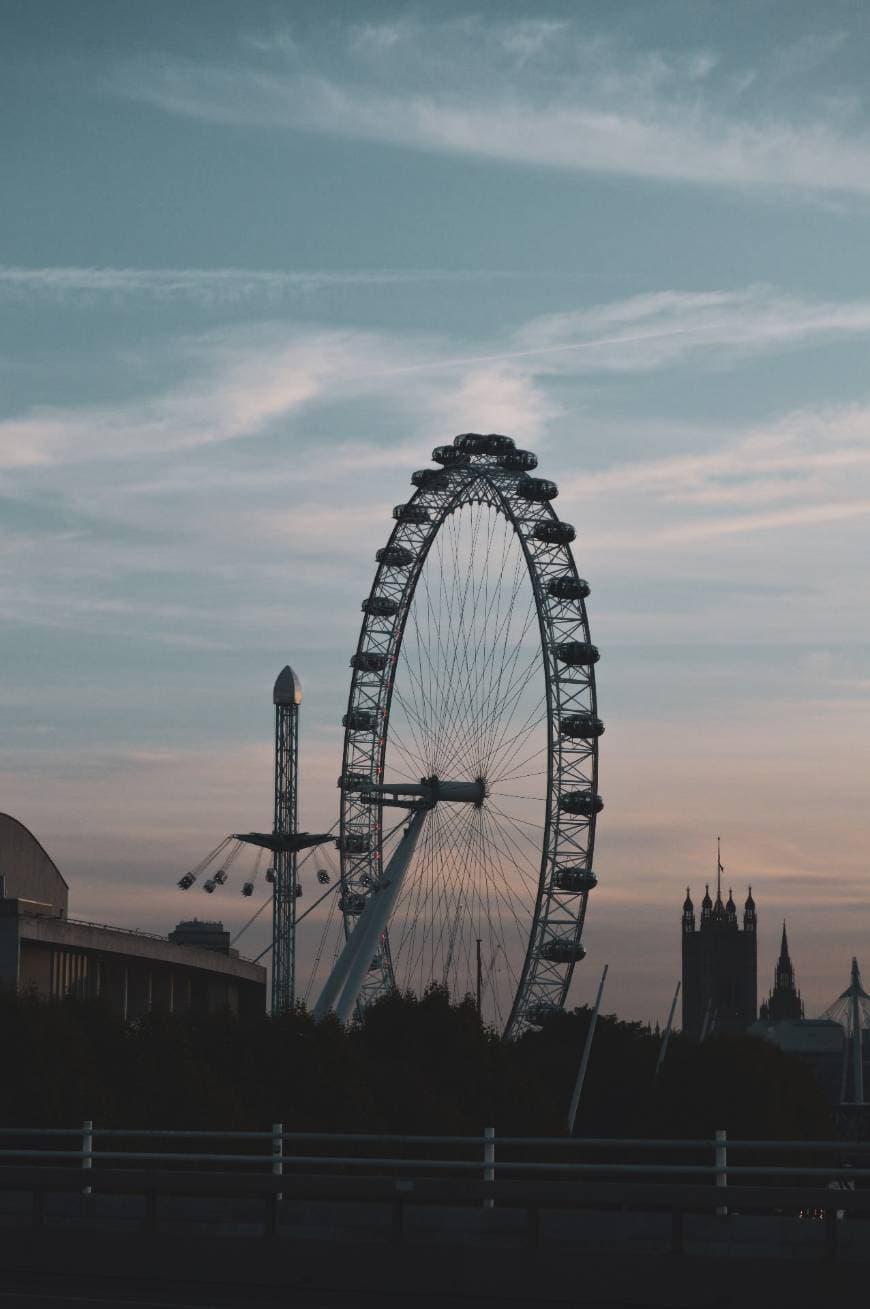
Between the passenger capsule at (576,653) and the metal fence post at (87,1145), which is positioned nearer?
the metal fence post at (87,1145)

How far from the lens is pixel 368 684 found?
3996 inches

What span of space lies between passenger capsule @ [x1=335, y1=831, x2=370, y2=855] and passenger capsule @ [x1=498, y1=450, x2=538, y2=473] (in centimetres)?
1896

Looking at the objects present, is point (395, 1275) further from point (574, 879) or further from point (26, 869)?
point (26, 869)

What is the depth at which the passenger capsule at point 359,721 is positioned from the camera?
10025cm

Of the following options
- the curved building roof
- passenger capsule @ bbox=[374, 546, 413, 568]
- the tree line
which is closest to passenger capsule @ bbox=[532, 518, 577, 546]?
passenger capsule @ bbox=[374, 546, 413, 568]

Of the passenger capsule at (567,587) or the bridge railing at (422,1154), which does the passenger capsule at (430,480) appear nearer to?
the passenger capsule at (567,587)

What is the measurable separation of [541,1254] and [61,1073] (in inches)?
1706

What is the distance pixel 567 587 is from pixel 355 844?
1625 centimetres

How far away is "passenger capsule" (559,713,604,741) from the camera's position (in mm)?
91125

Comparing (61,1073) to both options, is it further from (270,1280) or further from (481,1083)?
(270,1280)

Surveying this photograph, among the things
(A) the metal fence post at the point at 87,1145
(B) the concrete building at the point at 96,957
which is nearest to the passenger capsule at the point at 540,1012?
(B) the concrete building at the point at 96,957

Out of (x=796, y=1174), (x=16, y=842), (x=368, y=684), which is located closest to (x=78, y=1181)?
(x=796, y=1174)

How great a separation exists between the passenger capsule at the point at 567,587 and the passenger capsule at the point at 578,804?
933 centimetres

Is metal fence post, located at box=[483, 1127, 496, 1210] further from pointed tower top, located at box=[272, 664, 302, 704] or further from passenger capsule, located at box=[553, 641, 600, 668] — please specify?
pointed tower top, located at box=[272, 664, 302, 704]
